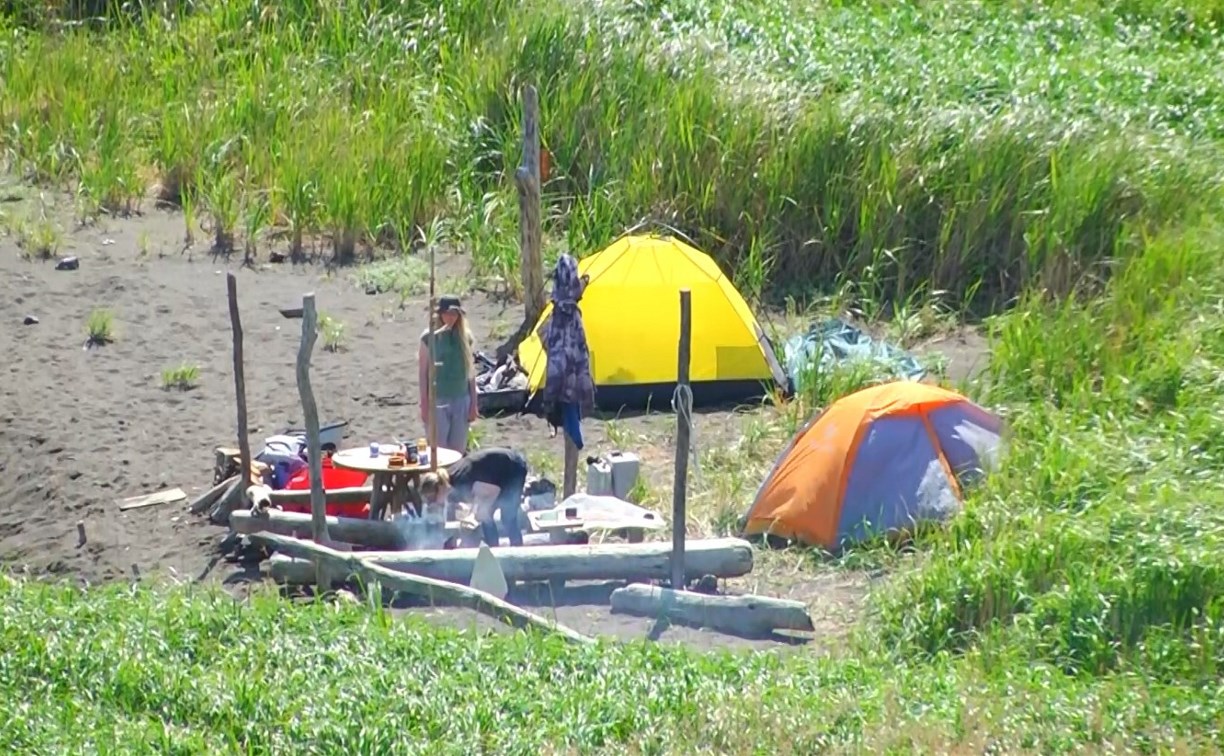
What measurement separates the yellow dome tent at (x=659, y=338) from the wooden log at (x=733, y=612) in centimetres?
398

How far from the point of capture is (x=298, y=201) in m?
16.8

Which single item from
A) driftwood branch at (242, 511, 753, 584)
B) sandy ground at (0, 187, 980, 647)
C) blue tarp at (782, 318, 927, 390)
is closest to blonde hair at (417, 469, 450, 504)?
driftwood branch at (242, 511, 753, 584)

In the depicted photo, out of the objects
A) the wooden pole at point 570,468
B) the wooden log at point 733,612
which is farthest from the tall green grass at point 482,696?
the wooden pole at point 570,468

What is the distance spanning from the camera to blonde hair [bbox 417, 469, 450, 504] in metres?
9.99

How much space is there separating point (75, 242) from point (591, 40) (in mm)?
5217

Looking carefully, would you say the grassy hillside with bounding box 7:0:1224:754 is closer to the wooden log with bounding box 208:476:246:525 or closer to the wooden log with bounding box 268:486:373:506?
the wooden log with bounding box 268:486:373:506

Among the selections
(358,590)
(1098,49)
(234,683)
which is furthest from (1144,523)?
(1098,49)

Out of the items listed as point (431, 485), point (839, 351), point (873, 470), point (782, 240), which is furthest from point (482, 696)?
point (782, 240)

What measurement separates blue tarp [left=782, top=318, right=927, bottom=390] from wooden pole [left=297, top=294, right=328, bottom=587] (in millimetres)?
4209

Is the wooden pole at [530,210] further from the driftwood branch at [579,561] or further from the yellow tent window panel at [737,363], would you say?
the driftwood branch at [579,561]

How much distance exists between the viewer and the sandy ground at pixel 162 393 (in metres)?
10.5

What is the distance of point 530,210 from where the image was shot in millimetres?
13500

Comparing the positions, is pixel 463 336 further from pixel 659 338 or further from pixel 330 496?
pixel 659 338

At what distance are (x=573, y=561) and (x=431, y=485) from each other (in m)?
0.96
